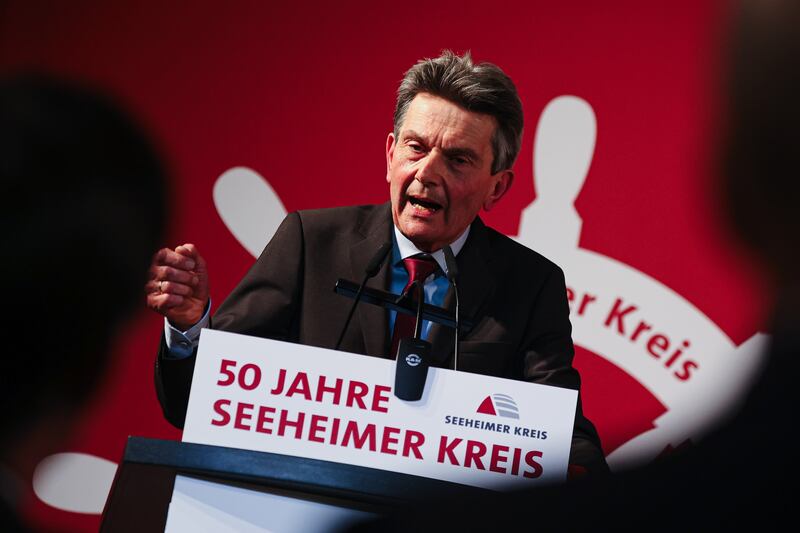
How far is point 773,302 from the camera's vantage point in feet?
1.43

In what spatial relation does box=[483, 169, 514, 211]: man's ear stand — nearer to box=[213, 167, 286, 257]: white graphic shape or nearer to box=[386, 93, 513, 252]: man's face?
box=[386, 93, 513, 252]: man's face

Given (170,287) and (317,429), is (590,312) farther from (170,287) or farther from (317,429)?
(317,429)

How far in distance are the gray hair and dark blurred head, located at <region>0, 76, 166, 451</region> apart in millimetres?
1927

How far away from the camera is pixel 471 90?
2480mm

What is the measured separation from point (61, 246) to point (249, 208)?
287cm

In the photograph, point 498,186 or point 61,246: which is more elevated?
point 498,186

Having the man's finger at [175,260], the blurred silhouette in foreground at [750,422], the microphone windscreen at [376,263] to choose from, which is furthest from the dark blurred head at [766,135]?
the man's finger at [175,260]

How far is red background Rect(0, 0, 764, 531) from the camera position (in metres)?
3.33

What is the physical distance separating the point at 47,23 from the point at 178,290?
6.69ft

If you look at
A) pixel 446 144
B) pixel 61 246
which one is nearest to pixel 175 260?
pixel 446 144

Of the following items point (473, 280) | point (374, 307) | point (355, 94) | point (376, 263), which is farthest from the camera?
point (355, 94)

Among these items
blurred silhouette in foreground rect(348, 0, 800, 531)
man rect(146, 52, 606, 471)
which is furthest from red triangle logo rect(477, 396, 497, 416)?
blurred silhouette in foreground rect(348, 0, 800, 531)

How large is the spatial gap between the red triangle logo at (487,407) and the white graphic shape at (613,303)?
1777 millimetres

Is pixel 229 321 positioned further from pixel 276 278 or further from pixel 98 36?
pixel 98 36
